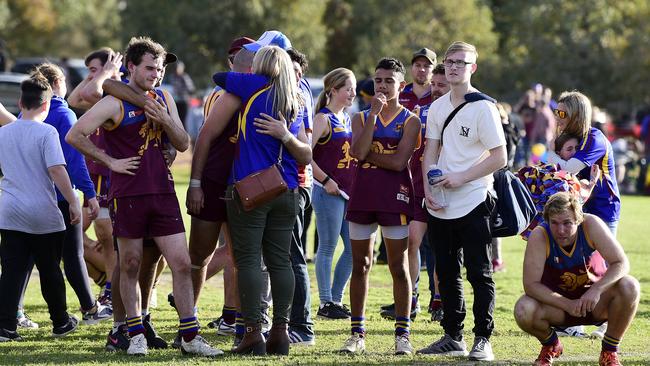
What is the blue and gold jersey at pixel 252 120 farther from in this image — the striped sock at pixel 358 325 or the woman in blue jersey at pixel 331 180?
the woman in blue jersey at pixel 331 180

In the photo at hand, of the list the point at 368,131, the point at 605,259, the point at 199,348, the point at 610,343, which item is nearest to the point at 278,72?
the point at 368,131

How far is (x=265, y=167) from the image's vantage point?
7.13 metres

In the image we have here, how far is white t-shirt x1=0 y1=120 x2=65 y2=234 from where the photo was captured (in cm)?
810

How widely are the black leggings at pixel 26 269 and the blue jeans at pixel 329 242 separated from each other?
223 cm

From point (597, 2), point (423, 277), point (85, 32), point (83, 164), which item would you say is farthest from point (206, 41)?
point (83, 164)

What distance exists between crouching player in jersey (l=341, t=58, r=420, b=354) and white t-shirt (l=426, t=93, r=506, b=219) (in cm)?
34

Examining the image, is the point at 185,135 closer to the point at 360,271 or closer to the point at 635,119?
the point at 360,271

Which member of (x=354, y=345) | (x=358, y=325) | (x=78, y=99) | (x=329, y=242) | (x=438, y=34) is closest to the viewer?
(x=354, y=345)

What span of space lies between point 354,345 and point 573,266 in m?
1.62

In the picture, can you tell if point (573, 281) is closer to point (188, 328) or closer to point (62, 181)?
point (188, 328)

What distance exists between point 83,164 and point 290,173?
2.17 m

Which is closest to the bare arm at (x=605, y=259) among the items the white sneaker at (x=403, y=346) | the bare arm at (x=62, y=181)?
the white sneaker at (x=403, y=346)

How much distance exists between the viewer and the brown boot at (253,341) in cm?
729

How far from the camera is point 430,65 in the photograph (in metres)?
9.52
